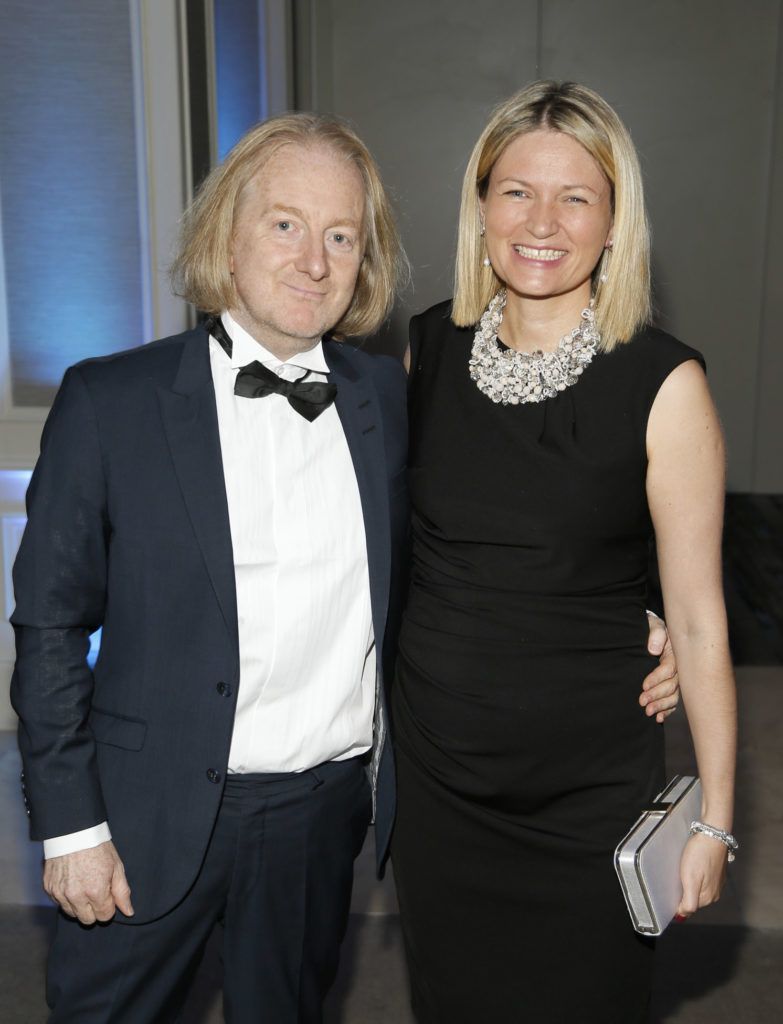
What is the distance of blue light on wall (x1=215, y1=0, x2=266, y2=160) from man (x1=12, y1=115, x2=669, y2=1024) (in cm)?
315

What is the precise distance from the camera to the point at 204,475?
69.3 inches

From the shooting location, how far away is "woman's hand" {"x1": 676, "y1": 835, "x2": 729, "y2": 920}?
6.31 feet

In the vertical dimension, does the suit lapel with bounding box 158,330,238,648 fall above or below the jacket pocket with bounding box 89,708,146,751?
above

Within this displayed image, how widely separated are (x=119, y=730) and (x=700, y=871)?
39.2 inches

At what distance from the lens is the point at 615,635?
2.01 m

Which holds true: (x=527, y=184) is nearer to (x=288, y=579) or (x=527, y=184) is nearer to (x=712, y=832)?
(x=288, y=579)

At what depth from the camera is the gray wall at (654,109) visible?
791 cm

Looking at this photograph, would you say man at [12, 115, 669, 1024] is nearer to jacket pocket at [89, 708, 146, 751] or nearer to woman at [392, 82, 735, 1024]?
jacket pocket at [89, 708, 146, 751]

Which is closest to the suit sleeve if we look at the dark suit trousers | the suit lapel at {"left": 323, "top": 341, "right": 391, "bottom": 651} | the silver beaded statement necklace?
the dark suit trousers

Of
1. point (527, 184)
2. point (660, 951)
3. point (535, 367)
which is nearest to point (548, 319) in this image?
point (535, 367)

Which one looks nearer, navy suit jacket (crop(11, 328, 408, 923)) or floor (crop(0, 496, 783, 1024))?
navy suit jacket (crop(11, 328, 408, 923))

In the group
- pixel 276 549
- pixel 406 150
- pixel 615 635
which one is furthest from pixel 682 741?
pixel 406 150

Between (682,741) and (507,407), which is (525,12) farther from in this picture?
(507,407)

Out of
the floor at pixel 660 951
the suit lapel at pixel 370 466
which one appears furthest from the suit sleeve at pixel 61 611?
the floor at pixel 660 951
